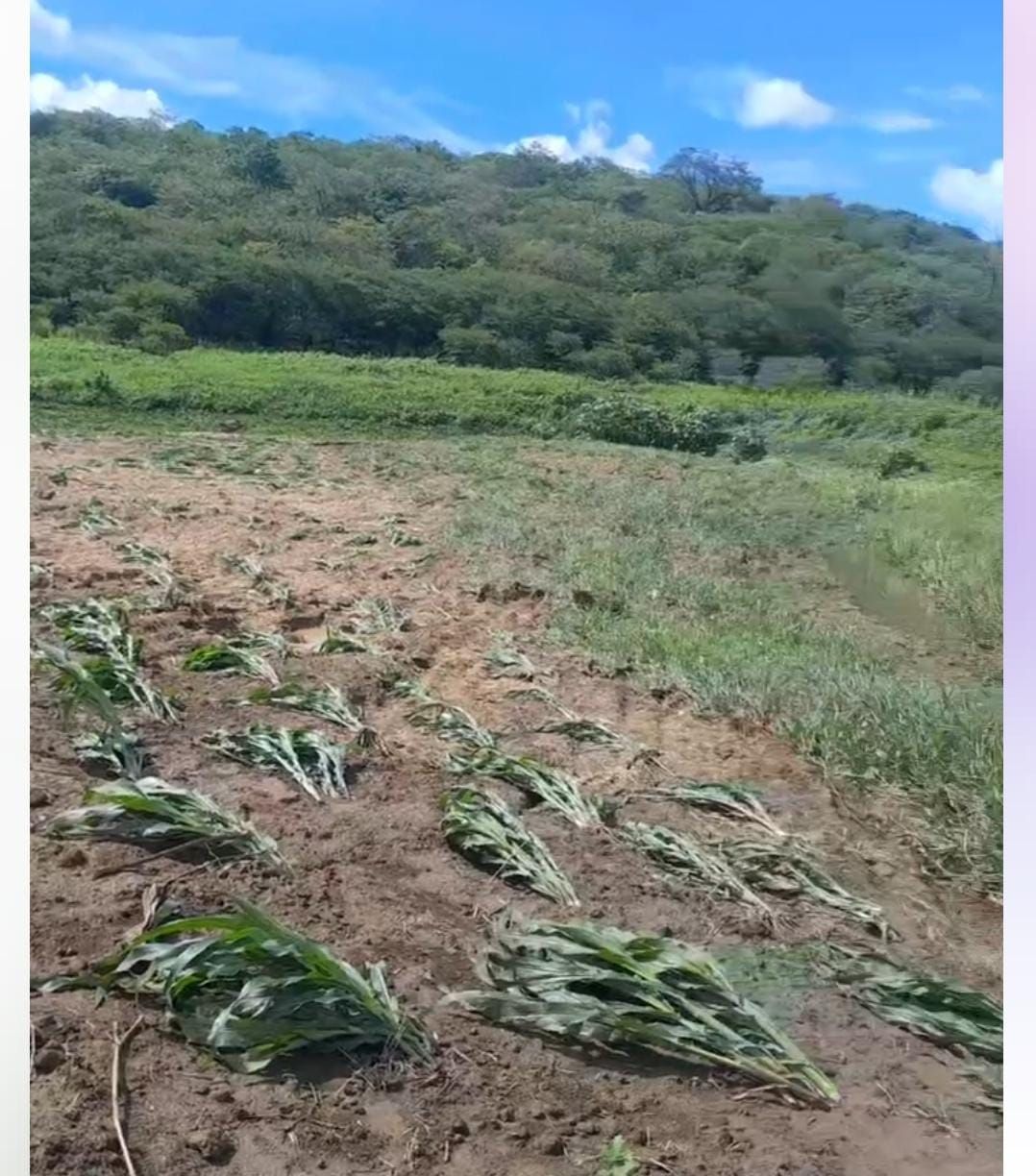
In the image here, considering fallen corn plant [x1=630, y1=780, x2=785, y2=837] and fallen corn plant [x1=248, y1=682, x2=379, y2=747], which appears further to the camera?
fallen corn plant [x1=248, y1=682, x2=379, y2=747]

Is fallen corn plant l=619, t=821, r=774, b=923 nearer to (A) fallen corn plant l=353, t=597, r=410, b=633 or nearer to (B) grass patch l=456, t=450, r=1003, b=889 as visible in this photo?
(B) grass patch l=456, t=450, r=1003, b=889

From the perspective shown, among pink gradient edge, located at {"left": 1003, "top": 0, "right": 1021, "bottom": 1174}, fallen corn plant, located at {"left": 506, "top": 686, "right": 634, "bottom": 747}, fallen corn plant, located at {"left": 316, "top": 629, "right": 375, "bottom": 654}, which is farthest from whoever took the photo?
fallen corn plant, located at {"left": 316, "top": 629, "right": 375, "bottom": 654}

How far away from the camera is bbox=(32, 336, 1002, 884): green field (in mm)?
2246

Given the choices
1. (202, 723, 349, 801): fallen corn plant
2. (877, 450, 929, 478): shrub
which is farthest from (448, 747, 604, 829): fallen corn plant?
(877, 450, 929, 478): shrub

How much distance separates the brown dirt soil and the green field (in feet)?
0.24

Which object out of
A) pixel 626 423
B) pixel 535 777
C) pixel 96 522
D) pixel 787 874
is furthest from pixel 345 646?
pixel 787 874

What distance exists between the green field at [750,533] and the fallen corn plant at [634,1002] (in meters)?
0.45

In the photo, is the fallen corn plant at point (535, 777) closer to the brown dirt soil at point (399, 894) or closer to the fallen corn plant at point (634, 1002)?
the brown dirt soil at point (399, 894)

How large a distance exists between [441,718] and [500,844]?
276 mm

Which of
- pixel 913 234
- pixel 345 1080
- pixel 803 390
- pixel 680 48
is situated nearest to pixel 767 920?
pixel 345 1080

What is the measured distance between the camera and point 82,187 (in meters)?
2.49

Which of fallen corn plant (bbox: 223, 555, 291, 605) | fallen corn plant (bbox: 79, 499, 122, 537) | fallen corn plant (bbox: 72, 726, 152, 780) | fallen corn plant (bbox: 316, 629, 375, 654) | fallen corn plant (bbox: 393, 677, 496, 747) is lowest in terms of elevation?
fallen corn plant (bbox: 72, 726, 152, 780)

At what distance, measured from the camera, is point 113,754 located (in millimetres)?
2355

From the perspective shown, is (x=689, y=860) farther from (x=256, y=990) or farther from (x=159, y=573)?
(x=159, y=573)
